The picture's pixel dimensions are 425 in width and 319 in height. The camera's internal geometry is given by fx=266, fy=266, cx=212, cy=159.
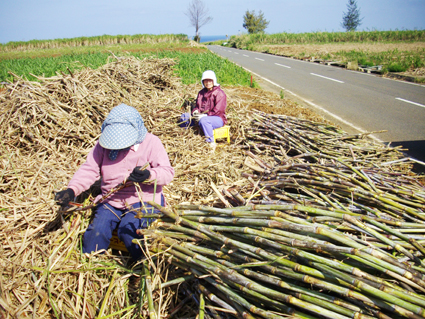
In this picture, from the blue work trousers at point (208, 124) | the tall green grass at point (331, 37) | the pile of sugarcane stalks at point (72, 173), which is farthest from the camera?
the tall green grass at point (331, 37)

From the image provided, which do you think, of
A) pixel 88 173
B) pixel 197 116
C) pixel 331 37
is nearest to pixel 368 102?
pixel 197 116

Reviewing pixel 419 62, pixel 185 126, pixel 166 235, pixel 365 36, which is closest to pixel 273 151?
pixel 185 126

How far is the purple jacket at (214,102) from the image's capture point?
16.3 feet

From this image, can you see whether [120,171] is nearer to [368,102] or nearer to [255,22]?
[368,102]

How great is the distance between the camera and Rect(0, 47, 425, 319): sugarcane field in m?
1.46

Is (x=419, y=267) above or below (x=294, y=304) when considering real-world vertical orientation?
above

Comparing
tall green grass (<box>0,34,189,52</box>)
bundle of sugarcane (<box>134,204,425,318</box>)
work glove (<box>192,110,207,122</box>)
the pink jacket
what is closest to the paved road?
work glove (<box>192,110,207,122</box>)

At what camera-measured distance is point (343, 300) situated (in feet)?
4.63

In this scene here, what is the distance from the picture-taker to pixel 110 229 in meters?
2.50

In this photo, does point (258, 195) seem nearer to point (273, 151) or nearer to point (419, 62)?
point (273, 151)

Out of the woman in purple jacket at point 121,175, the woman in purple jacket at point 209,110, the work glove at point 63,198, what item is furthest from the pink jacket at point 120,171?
the woman in purple jacket at point 209,110

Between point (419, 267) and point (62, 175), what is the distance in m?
3.67

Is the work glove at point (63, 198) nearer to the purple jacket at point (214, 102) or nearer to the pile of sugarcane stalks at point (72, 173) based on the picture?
the pile of sugarcane stalks at point (72, 173)

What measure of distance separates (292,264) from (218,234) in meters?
0.51
